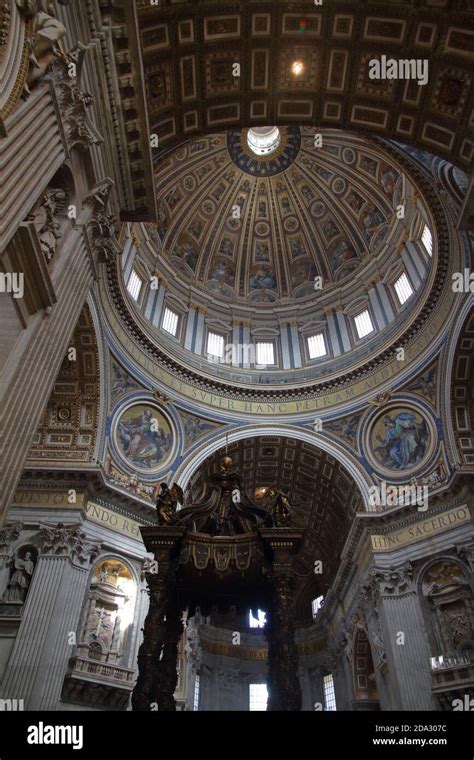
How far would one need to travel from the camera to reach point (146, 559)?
53.7ft

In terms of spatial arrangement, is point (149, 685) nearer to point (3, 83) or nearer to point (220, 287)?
point (3, 83)

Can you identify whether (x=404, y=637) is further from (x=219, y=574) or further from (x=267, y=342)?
(x=267, y=342)

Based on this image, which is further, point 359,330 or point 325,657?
point 325,657

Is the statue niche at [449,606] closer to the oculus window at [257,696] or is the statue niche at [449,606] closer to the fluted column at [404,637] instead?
the fluted column at [404,637]

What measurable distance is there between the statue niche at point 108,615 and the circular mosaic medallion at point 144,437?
3921mm

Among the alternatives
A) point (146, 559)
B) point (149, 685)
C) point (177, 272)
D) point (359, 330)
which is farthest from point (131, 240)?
point (149, 685)

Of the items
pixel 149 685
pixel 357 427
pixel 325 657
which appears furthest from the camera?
pixel 325 657

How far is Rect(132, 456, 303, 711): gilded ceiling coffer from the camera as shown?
8.23 metres

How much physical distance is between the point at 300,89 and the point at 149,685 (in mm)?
12421

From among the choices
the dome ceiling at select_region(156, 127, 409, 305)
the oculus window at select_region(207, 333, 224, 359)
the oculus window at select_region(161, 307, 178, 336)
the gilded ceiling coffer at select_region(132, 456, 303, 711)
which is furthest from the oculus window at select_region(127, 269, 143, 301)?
the gilded ceiling coffer at select_region(132, 456, 303, 711)

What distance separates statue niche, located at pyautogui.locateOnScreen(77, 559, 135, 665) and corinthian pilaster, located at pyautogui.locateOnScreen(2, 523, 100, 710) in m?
0.62

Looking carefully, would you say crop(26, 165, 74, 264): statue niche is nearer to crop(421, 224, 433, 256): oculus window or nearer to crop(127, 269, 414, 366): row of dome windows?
crop(127, 269, 414, 366): row of dome windows

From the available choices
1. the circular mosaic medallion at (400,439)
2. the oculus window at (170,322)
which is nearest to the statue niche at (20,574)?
the oculus window at (170,322)

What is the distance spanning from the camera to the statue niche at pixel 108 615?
14.0 metres
